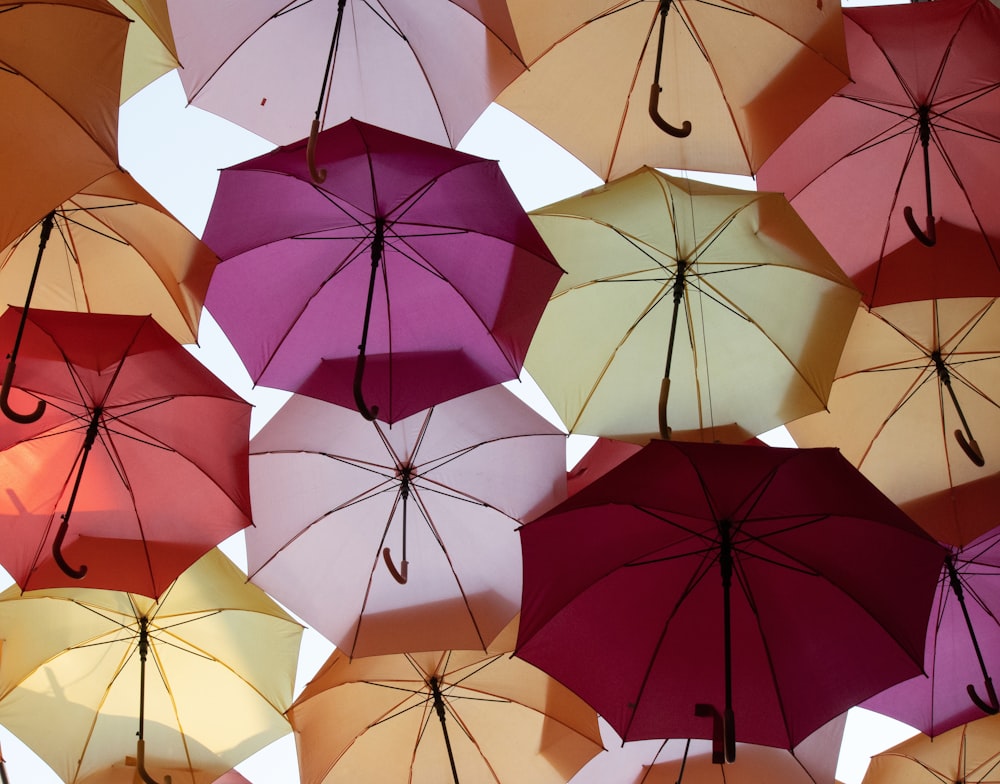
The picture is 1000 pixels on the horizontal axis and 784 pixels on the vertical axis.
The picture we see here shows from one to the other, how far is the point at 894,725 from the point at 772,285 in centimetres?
323

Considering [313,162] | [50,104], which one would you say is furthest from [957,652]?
[50,104]

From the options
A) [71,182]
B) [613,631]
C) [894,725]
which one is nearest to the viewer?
[71,182]

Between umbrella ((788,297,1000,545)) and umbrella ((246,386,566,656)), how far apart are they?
1.77 metres

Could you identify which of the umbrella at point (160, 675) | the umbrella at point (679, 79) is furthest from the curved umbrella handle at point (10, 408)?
the umbrella at point (679, 79)

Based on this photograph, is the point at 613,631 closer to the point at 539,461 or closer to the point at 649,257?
the point at 539,461

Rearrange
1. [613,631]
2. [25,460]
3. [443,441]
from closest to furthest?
[613,631], [25,460], [443,441]

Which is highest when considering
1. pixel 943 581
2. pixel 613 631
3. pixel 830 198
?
pixel 830 198

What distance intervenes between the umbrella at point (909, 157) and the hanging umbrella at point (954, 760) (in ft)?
8.54

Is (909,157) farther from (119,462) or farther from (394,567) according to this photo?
(119,462)

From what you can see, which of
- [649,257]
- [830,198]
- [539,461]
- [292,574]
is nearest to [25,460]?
[292,574]

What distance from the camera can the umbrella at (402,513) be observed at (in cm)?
623

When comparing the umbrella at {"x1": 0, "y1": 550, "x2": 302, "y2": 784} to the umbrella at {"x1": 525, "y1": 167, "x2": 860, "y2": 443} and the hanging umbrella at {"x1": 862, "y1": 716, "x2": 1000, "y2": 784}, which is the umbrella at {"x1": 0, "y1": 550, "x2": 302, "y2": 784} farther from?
the hanging umbrella at {"x1": 862, "y1": 716, "x2": 1000, "y2": 784}

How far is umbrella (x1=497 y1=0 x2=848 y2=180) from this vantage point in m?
5.81

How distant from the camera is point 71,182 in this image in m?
4.45
